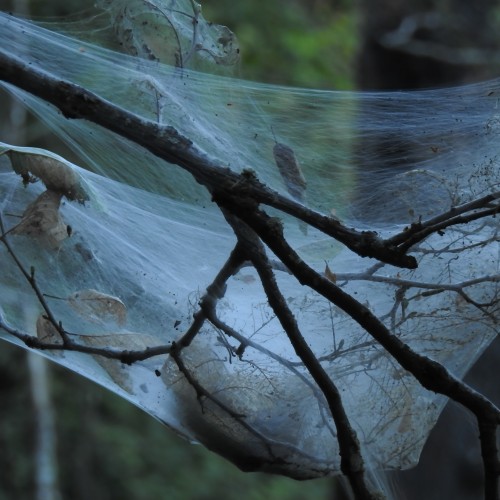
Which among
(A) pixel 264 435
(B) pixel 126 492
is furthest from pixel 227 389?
(B) pixel 126 492

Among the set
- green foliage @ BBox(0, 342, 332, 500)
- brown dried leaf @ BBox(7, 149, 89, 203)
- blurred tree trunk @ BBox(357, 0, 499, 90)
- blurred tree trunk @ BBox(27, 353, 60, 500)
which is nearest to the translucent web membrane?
brown dried leaf @ BBox(7, 149, 89, 203)

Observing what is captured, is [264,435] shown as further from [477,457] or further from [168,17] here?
[477,457]

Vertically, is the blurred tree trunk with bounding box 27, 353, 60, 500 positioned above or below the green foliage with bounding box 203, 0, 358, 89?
below

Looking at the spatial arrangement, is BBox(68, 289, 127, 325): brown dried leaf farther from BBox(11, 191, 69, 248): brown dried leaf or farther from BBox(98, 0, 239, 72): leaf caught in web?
BBox(98, 0, 239, 72): leaf caught in web

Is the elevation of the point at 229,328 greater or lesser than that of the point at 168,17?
lesser

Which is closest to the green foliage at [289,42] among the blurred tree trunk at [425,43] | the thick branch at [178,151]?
the blurred tree trunk at [425,43]

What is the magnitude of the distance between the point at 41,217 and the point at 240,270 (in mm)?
416

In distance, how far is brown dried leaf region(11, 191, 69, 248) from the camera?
167cm

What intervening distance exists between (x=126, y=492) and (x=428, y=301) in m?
7.05

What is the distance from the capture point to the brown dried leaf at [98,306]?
1702mm

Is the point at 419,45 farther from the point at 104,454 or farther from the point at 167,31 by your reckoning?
the point at 104,454

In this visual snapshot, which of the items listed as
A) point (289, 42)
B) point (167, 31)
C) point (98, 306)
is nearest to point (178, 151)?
point (98, 306)

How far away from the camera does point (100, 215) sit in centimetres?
190

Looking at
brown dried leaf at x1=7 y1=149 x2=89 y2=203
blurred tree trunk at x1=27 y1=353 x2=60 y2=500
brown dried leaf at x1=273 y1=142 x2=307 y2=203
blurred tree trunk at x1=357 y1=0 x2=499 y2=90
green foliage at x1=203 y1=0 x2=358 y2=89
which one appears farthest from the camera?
green foliage at x1=203 y1=0 x2=358 y2=89
